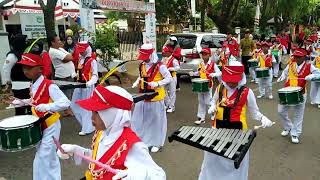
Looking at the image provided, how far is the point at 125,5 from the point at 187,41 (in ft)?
8.89

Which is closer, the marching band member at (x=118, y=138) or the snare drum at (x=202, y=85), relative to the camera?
the marching band member at (x=118, y=138)

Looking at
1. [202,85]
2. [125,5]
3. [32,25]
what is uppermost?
[125,5]

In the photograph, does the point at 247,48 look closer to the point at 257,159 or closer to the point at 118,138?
the point at 257,159

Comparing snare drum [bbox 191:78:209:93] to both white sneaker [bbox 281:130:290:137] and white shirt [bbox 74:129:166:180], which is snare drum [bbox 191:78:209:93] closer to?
white sneaker [bbox 281:130:290:137]

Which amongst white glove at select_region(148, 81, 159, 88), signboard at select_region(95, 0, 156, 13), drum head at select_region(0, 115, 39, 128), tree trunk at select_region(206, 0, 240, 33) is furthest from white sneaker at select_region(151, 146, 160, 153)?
tree trunk at select_region(206, 0, 240, 33)

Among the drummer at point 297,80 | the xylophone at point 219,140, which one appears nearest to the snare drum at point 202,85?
the drummer at point 297,80

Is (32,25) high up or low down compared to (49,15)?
down

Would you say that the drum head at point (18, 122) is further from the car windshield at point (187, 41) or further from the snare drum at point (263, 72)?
the car windshield at point (187, 41)

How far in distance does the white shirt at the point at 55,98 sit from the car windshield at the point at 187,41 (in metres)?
10.5

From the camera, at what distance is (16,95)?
273 inches

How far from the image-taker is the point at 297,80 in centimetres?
769

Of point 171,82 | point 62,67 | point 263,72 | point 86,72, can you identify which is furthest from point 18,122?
point 263,72

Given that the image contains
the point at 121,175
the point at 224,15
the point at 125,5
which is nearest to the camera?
the point at 121,175

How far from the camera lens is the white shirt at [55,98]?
185 inches
